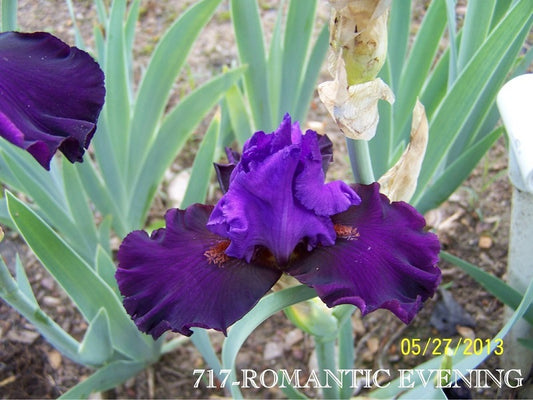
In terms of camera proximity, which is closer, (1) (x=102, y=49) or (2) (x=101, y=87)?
(2) (x=101, y=87)

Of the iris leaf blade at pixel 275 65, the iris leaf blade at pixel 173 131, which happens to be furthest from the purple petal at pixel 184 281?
the iris leaf blade at pixel 275 65

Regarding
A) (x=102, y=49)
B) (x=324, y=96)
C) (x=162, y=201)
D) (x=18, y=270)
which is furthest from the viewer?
(x=162, y=201)

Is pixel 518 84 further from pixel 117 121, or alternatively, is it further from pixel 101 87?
pixel 117 121

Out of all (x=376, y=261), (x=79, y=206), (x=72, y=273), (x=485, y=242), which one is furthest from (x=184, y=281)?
(x=485, y=242)

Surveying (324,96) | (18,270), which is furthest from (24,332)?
(324,96)

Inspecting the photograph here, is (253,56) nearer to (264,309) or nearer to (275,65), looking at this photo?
(275,65)

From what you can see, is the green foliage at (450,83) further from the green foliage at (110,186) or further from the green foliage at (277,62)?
the green foliage at (110,186)

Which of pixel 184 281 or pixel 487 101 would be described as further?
pixel 487 101
